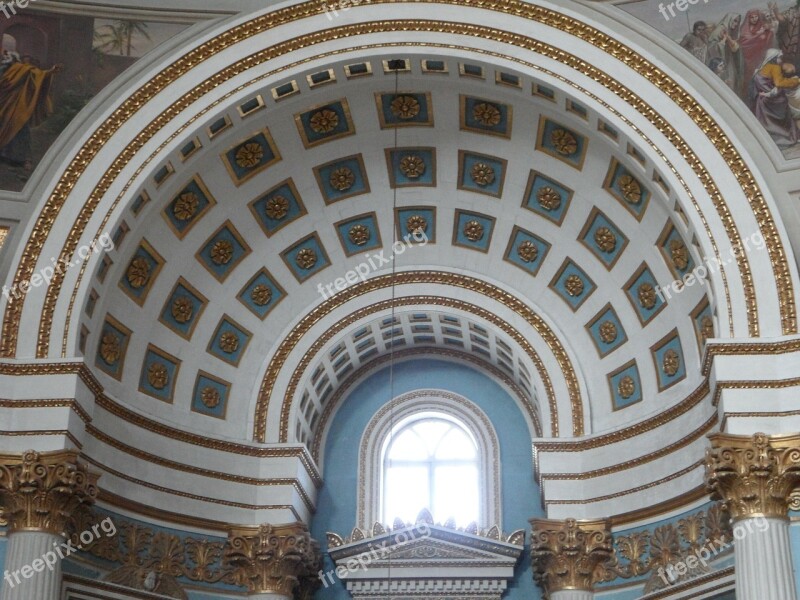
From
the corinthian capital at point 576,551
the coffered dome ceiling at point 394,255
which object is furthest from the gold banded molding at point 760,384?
the corinthian capital at point 576,551

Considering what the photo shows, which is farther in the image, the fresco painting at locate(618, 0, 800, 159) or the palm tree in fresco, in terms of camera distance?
the palm tree in fresco

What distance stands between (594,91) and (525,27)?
5.17 ft

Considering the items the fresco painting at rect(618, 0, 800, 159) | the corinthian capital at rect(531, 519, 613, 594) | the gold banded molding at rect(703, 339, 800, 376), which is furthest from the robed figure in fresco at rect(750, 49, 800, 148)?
the corinthian capital at rect(531, 519, 613, 594)

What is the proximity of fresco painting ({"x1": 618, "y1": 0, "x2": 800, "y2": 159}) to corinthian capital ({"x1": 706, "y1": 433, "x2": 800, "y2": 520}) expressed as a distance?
468cm

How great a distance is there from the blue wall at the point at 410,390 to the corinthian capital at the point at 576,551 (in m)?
2.14

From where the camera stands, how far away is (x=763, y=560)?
1711 cm

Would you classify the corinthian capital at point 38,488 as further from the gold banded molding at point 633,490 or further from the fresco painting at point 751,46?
the fresco painting at point 751,46

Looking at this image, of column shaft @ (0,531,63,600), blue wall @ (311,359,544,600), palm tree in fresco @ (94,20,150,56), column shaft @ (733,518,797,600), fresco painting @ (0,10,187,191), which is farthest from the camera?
blue wall @ (311,359,544,600)

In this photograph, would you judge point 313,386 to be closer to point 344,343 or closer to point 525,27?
point 344,343

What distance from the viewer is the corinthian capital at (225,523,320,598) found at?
22.2m

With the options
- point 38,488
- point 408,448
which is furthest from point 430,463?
point 38,488

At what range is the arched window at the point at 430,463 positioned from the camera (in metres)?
25.4

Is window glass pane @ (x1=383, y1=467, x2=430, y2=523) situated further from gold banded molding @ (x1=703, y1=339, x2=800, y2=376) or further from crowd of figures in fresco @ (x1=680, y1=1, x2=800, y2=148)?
crowd of figures in fresco @ (x1=680, y1=1, x2=800, y2=148)

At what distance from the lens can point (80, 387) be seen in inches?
765
